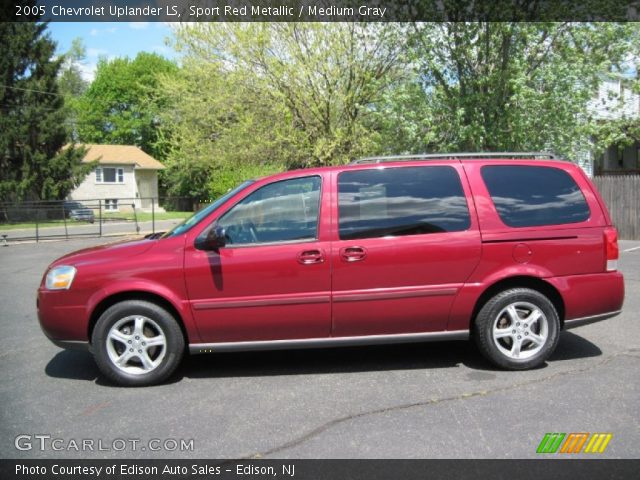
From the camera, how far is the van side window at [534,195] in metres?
5.07

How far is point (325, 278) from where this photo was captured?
4789 millimetres

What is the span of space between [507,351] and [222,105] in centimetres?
1607

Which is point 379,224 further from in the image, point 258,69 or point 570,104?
point 258,69

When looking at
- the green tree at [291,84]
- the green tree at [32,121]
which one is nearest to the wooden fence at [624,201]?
the green tree at [291,84]

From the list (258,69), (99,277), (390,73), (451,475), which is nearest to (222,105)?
(258,69)

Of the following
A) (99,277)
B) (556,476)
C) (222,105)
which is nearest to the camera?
(556,476)

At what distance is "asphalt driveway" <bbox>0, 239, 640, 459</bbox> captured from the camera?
364 centimetres

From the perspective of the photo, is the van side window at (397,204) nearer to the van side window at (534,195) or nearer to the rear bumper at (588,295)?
the van side window at (534,195)

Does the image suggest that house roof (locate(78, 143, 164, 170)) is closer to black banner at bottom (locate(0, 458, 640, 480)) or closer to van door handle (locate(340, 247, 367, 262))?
van door handle (locate(340, 247, 367, 262))

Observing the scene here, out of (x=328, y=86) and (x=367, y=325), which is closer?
(x=367, y=325)

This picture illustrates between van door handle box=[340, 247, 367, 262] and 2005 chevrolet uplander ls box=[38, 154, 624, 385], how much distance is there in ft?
0.04

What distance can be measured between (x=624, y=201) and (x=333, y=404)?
1676 centimetres

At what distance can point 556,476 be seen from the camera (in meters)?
3.22

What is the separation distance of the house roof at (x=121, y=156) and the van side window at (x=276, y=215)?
1865 inches
